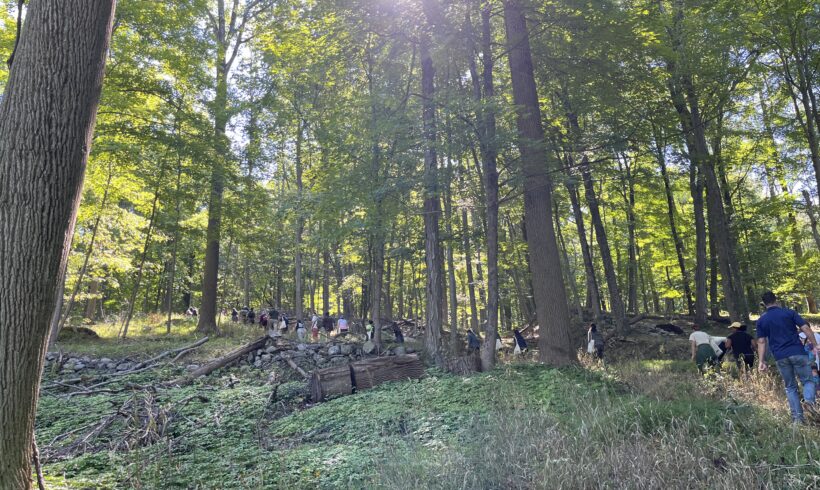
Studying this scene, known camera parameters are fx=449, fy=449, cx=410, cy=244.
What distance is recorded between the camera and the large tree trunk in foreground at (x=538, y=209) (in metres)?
9.83

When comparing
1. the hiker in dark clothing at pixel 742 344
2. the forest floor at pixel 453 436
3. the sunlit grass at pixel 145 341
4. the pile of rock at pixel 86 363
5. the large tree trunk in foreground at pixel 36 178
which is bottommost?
the forest floor at pixel 453 436

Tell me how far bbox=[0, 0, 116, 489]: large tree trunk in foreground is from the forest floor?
4.05 feet

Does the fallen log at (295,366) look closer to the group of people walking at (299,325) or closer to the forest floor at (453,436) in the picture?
the forest floor at (453,436)

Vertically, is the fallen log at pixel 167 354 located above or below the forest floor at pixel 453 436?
above

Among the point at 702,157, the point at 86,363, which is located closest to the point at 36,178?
the point at 86,363

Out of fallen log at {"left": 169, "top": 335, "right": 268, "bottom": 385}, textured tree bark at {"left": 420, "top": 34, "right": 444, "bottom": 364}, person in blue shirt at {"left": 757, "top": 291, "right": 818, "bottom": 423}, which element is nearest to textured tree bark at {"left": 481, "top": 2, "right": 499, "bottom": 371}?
textured tree bark at {"left": 420, "top": 34, "right": 444, "bottom": 364}

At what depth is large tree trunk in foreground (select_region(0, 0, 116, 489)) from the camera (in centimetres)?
333

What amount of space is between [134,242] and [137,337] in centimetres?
410

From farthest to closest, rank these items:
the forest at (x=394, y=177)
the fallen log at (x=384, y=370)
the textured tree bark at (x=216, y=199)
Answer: the textured tree bark at (x=216, y=199) < the fallen log at (x=384, y=370) < the forest at (x=394, y=177)

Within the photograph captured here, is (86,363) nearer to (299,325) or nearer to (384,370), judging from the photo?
(299,325)

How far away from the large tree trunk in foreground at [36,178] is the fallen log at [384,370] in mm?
6514

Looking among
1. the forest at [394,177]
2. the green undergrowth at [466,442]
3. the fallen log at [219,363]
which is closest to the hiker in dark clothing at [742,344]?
the forest at [394,177]

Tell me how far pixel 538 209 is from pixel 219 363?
29.6 ft

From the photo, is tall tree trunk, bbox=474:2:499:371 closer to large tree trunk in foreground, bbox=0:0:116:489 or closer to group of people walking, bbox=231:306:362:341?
large tree trunk in foreground, bbox=0:0:116:489
